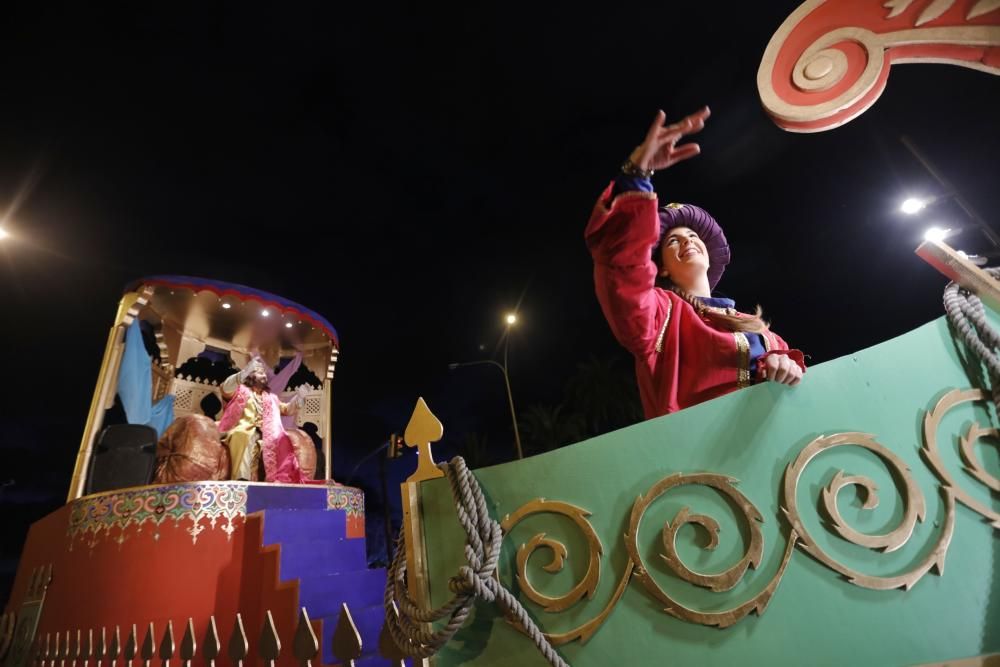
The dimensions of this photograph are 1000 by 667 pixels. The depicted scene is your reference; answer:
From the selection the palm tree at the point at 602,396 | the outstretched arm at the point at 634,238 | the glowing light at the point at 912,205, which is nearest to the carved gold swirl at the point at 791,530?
the outstretched arm at the point at 634,238

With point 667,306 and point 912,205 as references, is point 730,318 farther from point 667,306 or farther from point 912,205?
point 912,205

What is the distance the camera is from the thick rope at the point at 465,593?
1341 millimetres

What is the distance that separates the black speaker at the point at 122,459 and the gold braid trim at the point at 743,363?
5.41m

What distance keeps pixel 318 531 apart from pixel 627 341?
136 inches

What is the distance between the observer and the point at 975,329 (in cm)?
133

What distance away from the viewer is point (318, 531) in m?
4.06

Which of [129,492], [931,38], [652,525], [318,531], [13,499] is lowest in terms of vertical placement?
[652,525]

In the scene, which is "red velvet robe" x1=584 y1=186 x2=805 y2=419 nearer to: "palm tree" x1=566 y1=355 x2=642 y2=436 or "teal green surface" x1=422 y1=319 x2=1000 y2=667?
"teal green surface" x1=422 y1=319 x2=1000 y2=667

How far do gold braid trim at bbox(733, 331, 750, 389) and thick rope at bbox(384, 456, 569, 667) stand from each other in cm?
117

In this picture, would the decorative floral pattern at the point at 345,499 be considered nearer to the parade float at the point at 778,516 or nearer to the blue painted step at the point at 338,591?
the blue painted step at the point at 338,591

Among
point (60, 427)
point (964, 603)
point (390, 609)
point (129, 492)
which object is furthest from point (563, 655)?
point (60, 427)

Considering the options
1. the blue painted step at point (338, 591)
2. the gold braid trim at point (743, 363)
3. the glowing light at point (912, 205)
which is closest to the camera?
the gold braid trim at point (743, 363)

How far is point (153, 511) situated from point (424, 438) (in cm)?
374

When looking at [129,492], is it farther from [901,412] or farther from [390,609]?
[901,412]
